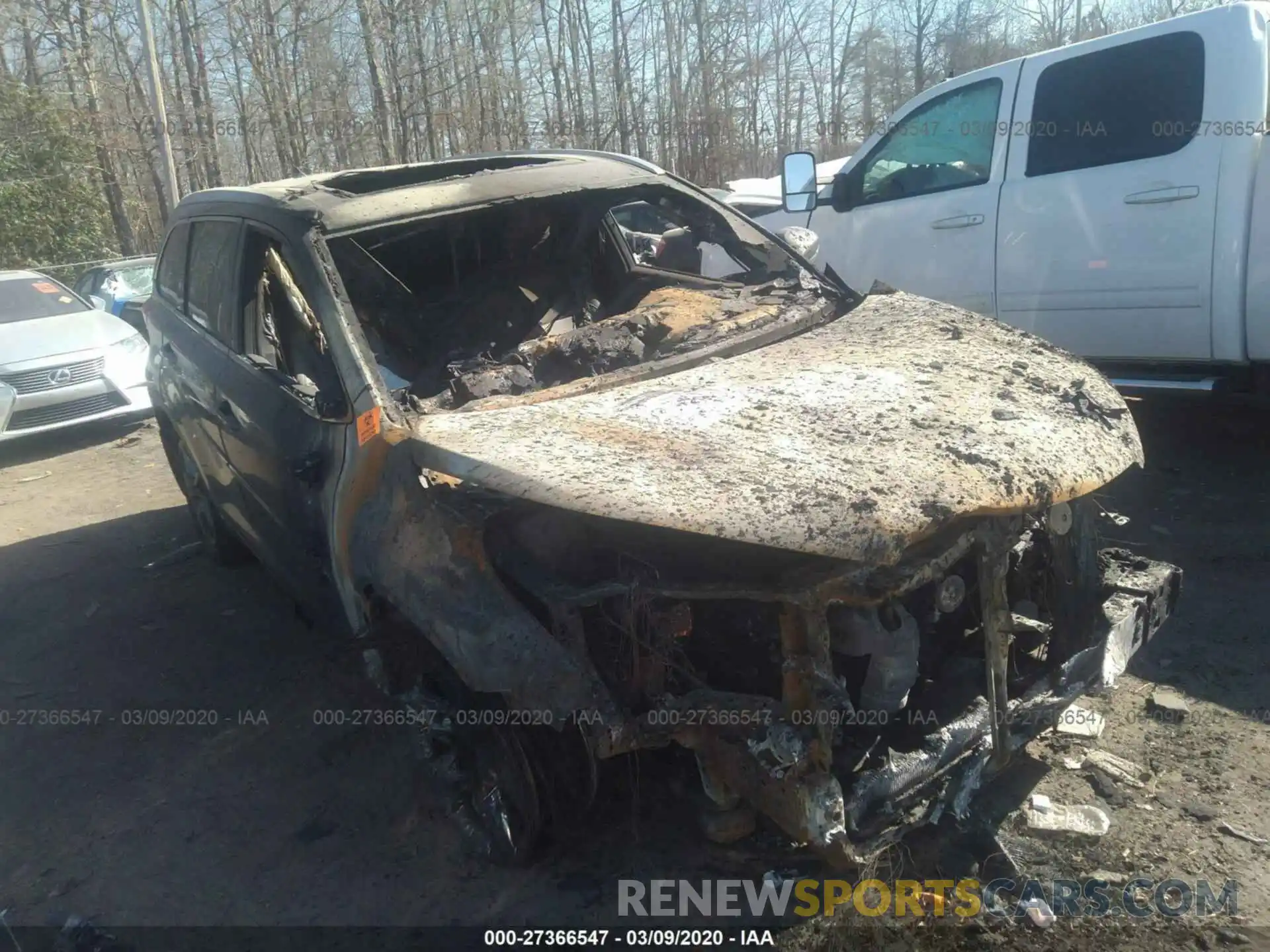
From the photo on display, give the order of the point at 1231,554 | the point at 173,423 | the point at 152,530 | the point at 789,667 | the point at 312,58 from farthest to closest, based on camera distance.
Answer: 1. the point at 312,58
2. the point at 152,530
3. the point at 173,423
4. the point at 1231,554
5. the point at 789,667

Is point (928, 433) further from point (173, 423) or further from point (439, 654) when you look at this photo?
point (173, 423)

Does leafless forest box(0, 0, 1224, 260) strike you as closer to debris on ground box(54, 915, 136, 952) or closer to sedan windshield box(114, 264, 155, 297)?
sedan windshield box(114, 264, 155, 297)

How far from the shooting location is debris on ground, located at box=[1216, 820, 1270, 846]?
2.53m

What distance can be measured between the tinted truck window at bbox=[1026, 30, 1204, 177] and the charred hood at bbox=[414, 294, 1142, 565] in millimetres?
2169

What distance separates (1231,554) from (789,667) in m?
2.93

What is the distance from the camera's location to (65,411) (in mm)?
8258

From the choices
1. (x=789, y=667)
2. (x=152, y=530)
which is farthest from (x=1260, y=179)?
(x=152, y=530)

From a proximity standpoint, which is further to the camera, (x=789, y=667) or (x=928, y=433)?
(x=928, y=433)

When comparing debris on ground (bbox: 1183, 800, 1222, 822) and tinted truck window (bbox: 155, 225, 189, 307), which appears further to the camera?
tinted truck window (bbox: 155, 225, 189, 307)

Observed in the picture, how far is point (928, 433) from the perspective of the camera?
93.3 inches

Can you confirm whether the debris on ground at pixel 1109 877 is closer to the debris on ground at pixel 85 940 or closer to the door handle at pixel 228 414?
the debris on ground at pixel 85 940

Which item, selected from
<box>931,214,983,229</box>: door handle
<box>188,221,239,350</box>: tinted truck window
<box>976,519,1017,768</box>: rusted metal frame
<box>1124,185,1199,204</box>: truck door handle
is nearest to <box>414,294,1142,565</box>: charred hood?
<box>976,519,1017,768</box>: rusted metal frame

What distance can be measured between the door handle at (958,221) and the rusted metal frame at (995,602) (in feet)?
11.2

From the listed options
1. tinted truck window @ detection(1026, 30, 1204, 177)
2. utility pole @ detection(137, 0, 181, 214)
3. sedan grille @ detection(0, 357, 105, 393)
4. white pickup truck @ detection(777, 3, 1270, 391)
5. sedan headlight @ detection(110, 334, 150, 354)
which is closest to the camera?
white pickup truck @ detection(777, 3, 1270, 391)
